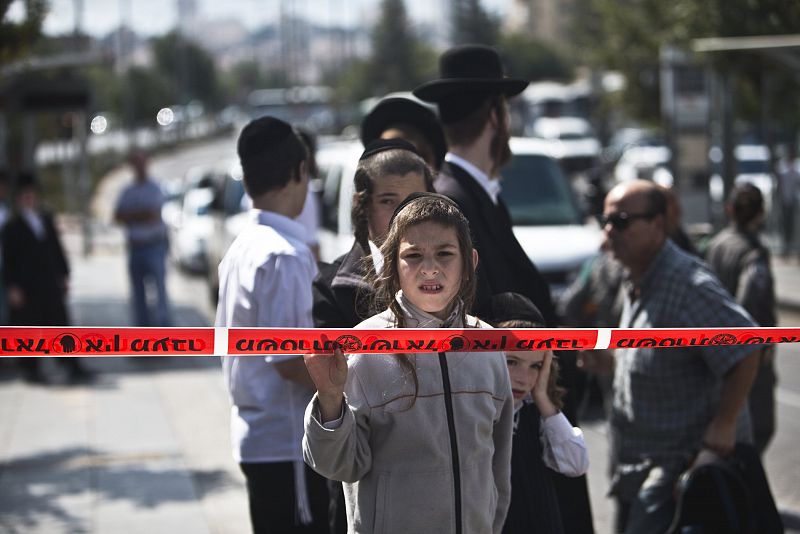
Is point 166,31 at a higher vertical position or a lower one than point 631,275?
higher

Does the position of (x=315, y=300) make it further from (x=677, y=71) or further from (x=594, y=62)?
(x=594, y=62)

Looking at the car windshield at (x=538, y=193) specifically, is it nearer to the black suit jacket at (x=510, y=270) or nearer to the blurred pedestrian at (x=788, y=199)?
the black suit jacket at (x=510, y=270)

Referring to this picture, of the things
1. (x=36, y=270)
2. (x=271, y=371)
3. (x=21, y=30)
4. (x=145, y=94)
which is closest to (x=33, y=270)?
(x=36, y=270)

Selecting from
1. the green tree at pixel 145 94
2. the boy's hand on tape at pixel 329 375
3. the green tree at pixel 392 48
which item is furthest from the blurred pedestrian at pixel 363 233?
the green tree at pixel 392 48

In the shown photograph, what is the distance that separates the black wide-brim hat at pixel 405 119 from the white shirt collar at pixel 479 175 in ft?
3.27

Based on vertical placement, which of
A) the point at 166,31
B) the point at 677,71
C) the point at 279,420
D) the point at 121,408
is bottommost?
the point at 121,408

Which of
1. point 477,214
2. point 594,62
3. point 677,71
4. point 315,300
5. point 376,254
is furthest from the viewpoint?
point 594,62

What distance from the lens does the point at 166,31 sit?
95.0 m

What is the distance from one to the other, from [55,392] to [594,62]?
2766 centimetres

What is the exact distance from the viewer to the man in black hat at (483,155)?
12.9 feet

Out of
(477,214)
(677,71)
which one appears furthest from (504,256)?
(677,71)

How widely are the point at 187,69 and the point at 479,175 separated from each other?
94.8 meters

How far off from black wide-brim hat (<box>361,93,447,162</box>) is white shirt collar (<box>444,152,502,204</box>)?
996 mm

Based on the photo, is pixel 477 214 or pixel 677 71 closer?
pixel 477 214
